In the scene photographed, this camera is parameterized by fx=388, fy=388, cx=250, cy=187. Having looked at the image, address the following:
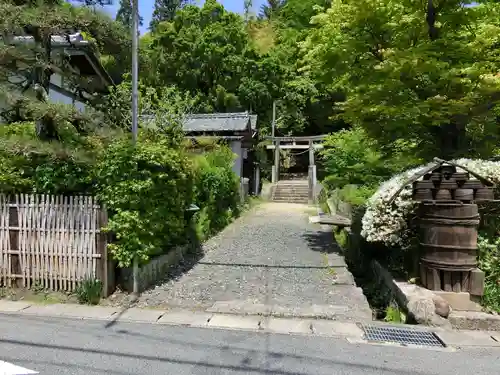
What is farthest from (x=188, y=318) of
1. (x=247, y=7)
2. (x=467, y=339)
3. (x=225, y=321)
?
(x=247, y=7)

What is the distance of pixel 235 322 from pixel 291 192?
1898cm

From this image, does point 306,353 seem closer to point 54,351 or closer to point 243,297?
point 243,297

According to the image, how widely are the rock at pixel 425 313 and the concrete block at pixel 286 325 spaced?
1430mm

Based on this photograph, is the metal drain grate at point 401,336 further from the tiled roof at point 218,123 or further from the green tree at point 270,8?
the green tree at point 270,8

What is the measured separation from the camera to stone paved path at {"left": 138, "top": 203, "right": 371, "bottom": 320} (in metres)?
5.54

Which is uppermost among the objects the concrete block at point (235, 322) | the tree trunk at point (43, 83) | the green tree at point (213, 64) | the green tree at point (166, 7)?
the green tree at point (166, 7)

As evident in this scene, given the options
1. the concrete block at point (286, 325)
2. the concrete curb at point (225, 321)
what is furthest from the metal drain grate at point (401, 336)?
the concrete block at point (286, 325)

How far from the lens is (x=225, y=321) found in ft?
16.5

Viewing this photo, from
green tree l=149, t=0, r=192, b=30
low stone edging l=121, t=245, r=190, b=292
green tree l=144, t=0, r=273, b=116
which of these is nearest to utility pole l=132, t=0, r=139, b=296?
low stone edging l=121, t=245, r=190, b=292

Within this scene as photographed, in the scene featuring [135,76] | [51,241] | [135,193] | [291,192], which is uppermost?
[135,76]

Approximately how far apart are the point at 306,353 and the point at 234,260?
4252 millimetres

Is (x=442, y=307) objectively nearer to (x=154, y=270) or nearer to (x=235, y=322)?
(x=235, y=322)

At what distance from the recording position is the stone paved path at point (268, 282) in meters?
5.54

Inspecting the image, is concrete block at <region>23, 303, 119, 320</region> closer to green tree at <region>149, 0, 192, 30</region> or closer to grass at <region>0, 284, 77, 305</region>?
grass at <region>0, 284, 77, 305</region>
